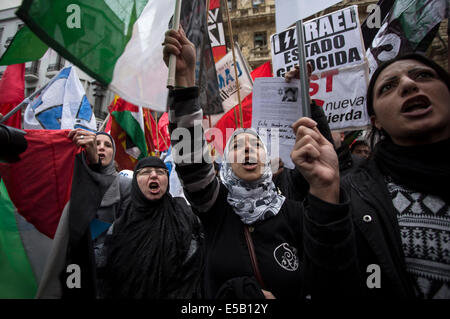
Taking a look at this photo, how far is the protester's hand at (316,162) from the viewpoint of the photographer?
0.81m

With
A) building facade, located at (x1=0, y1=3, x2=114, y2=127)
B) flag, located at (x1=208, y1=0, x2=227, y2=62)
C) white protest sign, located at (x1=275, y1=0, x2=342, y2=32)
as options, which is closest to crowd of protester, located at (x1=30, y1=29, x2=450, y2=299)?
white protest sign, located at (x1=275, y1=0, x2=342, y2=32)

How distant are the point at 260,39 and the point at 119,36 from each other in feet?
50.7

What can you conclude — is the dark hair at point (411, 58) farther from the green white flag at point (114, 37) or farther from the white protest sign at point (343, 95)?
the white protest sign at point (343, 95)

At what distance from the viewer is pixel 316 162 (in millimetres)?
830

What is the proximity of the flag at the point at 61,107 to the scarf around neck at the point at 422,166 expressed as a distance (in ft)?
10.4

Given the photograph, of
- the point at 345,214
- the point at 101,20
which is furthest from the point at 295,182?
the point at 101,20

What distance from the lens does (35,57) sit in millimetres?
2270

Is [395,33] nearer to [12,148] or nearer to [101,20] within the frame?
[101,20]

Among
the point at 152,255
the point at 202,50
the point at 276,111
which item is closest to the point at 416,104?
the point at 276,111

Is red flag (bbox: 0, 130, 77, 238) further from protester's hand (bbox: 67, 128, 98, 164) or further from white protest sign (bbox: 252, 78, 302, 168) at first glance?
white protest sign (bbox: 252, 78, 302, 168)

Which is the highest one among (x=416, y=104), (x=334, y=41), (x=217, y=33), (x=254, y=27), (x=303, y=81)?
(x=254, y=27)

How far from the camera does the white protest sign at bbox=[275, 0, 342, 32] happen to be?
3.83 ft

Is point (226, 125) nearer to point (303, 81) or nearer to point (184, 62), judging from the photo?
point (184, 62)

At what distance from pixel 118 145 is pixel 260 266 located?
3341 mm
